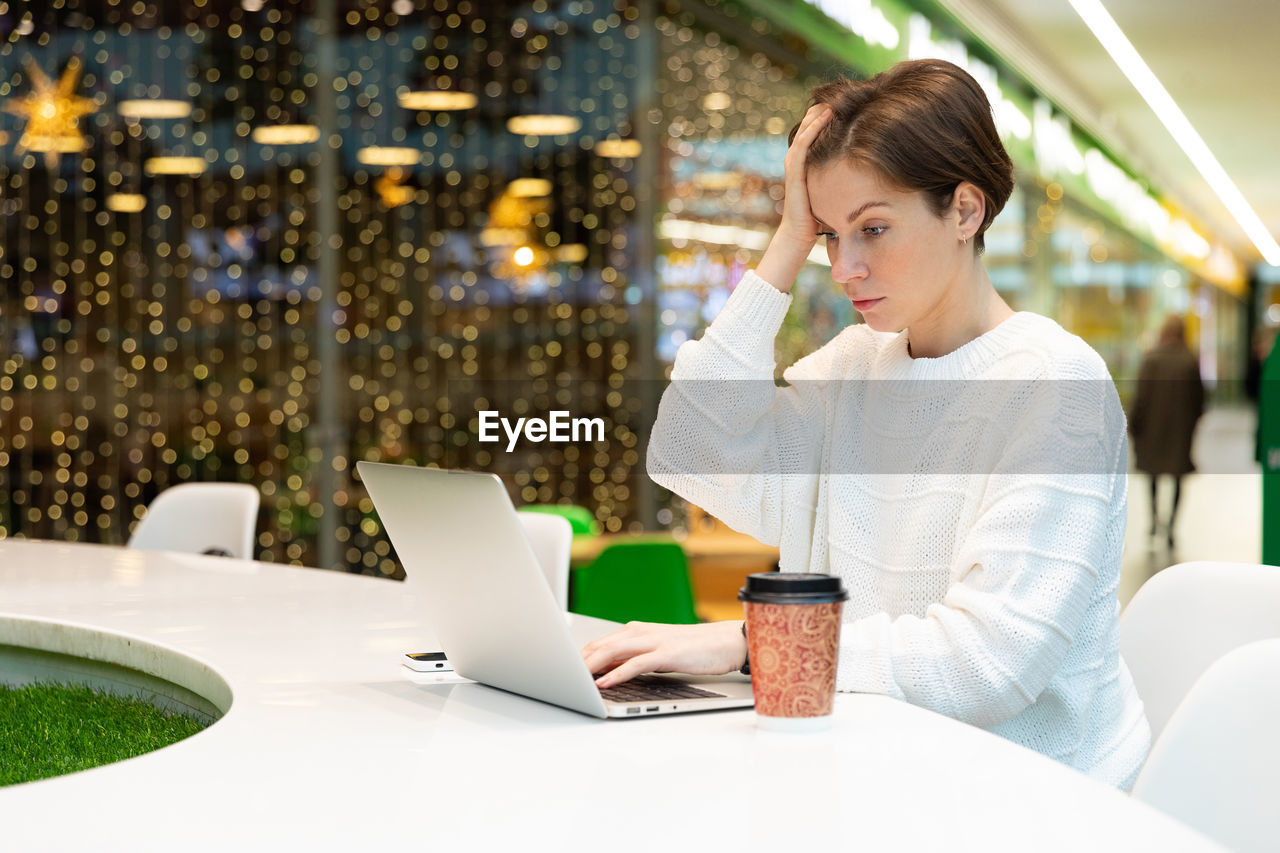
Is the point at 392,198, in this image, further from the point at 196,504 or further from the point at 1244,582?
the point at 1244,582

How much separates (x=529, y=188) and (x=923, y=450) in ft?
14.8

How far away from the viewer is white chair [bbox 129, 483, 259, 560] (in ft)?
10.1

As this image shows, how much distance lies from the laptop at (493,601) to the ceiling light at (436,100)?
4728 mm

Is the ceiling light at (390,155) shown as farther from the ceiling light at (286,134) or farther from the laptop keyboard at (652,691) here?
the laptop keyboard at (652,691)

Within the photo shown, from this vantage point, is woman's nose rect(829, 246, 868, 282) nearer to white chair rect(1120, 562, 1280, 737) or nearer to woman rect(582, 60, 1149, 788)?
woman rect(582, 60, 1149, 788)

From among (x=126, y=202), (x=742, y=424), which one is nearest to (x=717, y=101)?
(x=126, y=202)

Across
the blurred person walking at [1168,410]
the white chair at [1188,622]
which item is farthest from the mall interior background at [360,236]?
the white chair at [1188,622]

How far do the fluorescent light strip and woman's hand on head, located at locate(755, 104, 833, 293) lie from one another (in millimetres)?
2863

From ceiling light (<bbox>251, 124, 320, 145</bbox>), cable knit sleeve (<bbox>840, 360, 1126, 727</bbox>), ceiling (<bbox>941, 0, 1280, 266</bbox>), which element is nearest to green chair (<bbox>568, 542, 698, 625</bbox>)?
cable knit sleeve (<bbox>840, 360, 1126, 727</bbox>)

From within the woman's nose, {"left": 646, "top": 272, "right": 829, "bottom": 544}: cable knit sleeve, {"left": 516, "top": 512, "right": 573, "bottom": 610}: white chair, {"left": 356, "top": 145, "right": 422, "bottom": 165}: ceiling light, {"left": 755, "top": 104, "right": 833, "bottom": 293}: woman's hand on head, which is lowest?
{"left": 516, "top": 512, "right": 573, "bottom": 610}: white chair

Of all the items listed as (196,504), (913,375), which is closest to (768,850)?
(913,375)

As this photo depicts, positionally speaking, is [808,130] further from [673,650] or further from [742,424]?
[673,650]

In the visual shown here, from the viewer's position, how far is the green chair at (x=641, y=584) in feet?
10.2

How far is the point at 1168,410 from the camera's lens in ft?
13.4
